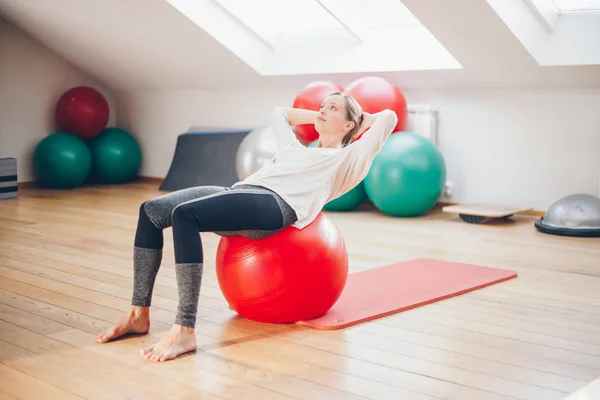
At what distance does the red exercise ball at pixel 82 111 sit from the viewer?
278 inches

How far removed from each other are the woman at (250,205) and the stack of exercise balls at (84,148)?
173 inches

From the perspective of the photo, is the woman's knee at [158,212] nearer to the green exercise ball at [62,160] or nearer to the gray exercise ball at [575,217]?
the gray exercise ball at [575,217]

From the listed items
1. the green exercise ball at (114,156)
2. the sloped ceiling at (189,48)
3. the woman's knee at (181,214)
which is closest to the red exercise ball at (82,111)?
the green exercise ball at (114,156)

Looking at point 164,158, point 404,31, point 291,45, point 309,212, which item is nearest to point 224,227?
point 309,212

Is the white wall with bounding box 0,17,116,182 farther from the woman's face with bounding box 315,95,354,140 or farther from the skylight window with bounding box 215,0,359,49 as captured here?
the woman's face with bounding box 315,95,354,140

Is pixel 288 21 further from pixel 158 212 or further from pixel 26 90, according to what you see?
pixel 158 212

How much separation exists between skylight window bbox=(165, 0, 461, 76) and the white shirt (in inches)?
104

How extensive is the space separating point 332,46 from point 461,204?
1.55 m

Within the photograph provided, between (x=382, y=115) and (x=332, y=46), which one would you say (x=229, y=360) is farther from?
(x=332, y=46)

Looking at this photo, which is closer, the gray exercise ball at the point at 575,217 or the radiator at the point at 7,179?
the gray exercise ball at the point at 575,217

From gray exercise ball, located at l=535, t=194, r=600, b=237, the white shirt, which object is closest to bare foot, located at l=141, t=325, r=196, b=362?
the white shirt

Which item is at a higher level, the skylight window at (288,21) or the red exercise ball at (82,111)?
the skylight window at (288,21)

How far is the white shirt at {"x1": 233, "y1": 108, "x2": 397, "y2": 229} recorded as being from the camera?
8.55 feet

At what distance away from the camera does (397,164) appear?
16.1ft
